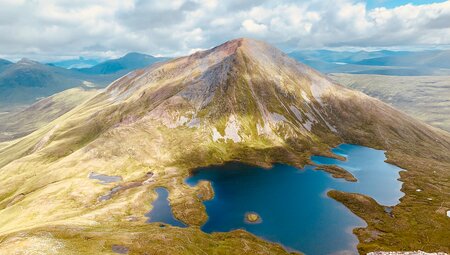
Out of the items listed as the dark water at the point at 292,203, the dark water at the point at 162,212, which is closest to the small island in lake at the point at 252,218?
the dark water at the point at 292,203

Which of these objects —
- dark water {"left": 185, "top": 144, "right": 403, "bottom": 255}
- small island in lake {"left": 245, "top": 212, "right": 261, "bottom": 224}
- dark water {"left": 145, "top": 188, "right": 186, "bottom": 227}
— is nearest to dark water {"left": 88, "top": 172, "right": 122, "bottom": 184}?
dark water {"left": 145, "top": 188, "right": 186, "bottom": 227}

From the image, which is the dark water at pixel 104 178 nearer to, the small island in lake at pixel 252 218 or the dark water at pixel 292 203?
the dark water at pixel 292 203

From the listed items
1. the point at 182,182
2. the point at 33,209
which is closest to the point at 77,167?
the point at 33,209

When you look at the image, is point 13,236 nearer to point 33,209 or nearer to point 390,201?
point 33,209

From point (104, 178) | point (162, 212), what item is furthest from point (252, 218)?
point (104, 178)

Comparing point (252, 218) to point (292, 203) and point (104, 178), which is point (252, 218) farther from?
point (104, 178)
